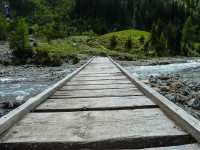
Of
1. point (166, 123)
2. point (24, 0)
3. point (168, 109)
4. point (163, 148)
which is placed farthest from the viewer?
point (24, 0)

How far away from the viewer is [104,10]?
359 ft

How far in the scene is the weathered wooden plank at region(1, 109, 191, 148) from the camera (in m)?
1.45

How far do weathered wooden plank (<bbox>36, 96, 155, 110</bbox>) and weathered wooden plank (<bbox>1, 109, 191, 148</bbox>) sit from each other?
0.73 ft

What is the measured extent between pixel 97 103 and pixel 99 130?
87 centimetres

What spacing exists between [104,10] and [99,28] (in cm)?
3324

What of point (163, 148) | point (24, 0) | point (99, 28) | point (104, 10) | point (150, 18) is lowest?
point (163, 148)

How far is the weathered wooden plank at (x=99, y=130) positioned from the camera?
145cm

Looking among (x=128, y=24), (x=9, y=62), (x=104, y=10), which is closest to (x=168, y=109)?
(x=9, y=62)

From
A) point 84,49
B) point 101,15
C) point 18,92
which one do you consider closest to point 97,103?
point 18,92

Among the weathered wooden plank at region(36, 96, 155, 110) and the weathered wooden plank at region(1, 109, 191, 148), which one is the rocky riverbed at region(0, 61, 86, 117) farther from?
the weathered wooden plank at region(1, 109, 191, 148)

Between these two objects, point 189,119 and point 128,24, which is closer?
point 189,119

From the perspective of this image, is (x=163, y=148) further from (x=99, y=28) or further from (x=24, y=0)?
(x=24, y=0)

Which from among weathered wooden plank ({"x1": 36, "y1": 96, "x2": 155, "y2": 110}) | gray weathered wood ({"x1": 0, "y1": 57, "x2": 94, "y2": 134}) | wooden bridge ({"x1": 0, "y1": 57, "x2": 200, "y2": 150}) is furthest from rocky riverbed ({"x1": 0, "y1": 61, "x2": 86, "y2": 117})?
wooden bridge ({"x1": 0, "y1": 57, "x2": 200, "y2": 150})

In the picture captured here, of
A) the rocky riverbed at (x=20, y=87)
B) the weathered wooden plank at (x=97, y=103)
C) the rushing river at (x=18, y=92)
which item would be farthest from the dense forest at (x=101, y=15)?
the weathered wooden plank at (x=97, y=103)
